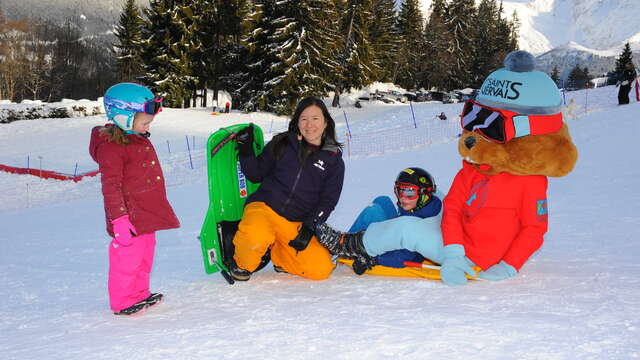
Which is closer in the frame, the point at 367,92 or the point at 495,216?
the point at 495,216

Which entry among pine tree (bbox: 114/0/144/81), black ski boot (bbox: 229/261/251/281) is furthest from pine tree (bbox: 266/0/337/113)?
black ski boot (bbox: 229/261/251/281)

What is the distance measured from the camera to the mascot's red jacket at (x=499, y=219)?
295 cm

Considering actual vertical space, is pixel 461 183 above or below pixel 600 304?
above

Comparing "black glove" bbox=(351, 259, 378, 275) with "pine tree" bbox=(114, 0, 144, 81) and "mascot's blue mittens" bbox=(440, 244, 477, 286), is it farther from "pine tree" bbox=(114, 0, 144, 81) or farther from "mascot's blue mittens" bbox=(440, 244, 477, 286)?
"pine tree" bbox=(114, 0, 144, 81)

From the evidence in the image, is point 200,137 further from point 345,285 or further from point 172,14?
point 345,285

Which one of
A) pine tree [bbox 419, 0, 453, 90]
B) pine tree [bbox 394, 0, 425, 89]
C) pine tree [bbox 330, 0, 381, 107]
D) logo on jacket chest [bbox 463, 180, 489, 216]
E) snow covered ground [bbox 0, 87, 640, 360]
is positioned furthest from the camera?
pine tree [bbox 419, 0, 453, 90]

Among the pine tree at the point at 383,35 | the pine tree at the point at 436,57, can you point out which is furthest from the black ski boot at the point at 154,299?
the pine tree at the point at 436,57

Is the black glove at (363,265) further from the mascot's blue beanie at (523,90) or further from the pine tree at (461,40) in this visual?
the pine tree at (461,40)

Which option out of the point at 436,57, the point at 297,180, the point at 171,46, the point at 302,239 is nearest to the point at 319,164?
the point at 297,180

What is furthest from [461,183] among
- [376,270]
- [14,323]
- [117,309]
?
[14,323]

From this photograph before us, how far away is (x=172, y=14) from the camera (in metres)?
29.7

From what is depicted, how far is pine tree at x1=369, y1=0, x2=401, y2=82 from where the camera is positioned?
42.0 meters

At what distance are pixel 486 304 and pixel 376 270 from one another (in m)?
0.91

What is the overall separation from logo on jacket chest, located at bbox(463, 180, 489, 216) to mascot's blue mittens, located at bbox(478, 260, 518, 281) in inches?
13.7
